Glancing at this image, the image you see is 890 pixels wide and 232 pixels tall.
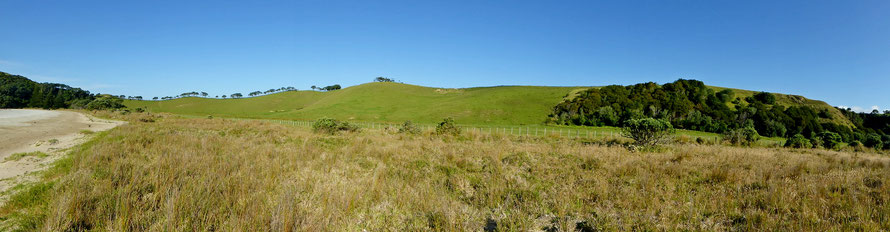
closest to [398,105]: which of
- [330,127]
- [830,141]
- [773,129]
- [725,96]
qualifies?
[330,127]

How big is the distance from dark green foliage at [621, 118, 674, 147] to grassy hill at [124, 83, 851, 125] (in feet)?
151

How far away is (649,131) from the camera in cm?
1823

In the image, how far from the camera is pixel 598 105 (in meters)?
68.9

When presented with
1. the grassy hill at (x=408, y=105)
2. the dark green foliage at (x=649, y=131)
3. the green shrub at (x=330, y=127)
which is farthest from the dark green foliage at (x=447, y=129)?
the grassy hill at (x=408, y=105)

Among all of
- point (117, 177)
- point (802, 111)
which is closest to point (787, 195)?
point (117, 177)

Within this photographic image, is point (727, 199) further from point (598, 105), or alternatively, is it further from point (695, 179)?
point (598, 105)

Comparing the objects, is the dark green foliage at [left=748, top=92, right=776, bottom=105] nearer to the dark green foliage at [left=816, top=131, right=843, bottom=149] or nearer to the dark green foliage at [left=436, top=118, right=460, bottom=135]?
the dark green foliage at [left=816, top=131, right=843, bottom=149]

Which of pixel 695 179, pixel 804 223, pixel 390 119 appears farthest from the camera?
pixel 390 119

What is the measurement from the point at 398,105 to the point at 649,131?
82.4m

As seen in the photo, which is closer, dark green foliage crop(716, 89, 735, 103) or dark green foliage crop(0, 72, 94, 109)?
dark green foliage crop(716, 89, 735, 103)

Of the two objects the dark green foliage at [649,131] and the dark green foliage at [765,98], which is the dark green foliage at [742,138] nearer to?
the dark green foliage at [649,131]

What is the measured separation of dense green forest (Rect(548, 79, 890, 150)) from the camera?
6025cm

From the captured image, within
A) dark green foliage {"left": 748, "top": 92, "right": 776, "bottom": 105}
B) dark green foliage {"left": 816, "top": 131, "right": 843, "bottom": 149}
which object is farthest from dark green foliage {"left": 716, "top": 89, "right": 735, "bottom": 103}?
dark green foliage {"left": 816, "top": 131, "right": 843, "bottom": 149}

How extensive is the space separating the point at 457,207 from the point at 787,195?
19.7 ft
